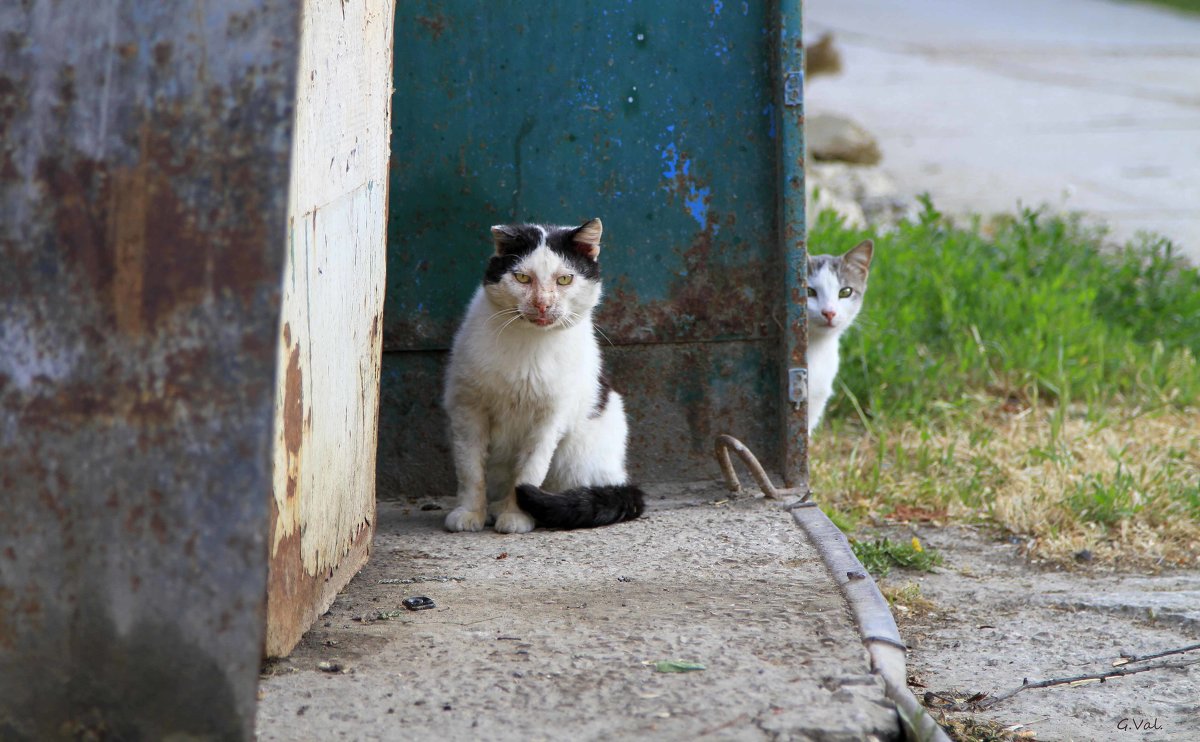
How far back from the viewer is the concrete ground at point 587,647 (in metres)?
2.12

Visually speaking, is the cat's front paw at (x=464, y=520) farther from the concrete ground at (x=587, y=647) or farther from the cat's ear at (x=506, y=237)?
the cat's ear at (x=506, y=237)

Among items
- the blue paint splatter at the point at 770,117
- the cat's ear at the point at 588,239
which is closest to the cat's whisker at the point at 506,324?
the cat's ear at the point at 588,239

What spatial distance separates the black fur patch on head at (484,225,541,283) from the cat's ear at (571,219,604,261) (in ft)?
0.35

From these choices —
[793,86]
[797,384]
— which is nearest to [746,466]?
[797,384]

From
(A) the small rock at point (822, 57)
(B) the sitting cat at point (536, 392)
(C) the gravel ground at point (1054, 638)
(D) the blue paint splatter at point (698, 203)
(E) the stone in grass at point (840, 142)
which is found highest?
(A) the small rock at point (822, 57)

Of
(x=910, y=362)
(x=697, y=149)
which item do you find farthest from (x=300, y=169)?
(x=910, y=362)

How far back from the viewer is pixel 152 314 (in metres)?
1.72

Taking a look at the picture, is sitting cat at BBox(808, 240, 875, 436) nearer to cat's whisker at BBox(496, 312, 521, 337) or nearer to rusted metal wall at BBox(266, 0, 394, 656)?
cat's whisker at BBox(496, 312, 521, 337)

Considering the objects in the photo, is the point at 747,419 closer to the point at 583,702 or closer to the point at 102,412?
the point at 583,702

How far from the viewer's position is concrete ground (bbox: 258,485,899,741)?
6.97 ft

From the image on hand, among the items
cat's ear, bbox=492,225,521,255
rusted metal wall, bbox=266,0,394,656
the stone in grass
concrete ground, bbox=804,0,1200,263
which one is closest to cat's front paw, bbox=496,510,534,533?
rusted metal wall, bbox=266,0,394,656

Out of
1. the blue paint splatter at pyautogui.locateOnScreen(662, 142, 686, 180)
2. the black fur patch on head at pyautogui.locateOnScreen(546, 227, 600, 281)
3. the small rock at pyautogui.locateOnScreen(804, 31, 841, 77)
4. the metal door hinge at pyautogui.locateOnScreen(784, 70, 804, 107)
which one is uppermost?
the small rock at pyautogui.locateOnScreen(804, 31, 841, 77)

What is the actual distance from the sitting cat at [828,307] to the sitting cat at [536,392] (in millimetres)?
837

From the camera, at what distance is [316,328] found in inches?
94.5
